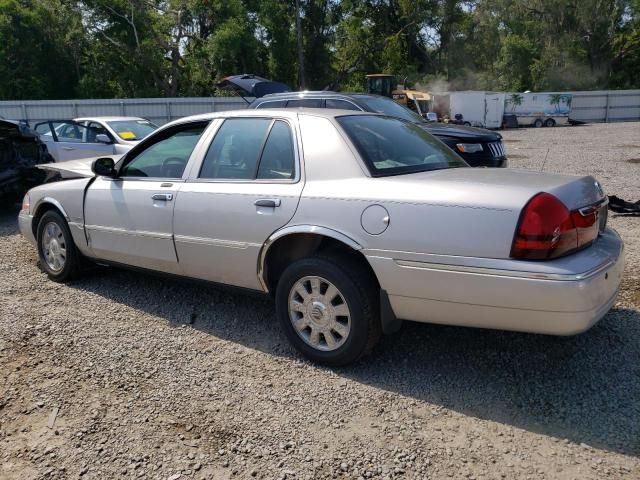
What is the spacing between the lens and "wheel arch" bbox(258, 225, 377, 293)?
11.8 feet

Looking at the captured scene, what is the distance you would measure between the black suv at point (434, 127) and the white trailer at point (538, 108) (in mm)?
28741

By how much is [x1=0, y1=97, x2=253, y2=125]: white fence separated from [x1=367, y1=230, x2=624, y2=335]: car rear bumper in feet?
74.2

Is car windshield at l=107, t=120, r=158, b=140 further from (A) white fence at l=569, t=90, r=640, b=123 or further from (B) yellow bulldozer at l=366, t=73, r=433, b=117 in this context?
(A) white fence at l=569, t=90, r=640, b=123

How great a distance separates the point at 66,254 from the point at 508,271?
13.3 ft

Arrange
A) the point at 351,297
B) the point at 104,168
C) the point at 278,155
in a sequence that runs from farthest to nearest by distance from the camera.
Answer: the point at 104,168 < the point at 278,155 < the point at 351,297

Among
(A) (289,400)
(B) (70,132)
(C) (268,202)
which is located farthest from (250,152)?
(B) (70,132)

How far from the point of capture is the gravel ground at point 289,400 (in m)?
2.85

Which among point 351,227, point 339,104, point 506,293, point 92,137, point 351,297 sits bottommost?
point 351,297

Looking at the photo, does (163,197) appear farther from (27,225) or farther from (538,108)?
(538,108)

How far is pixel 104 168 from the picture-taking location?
4910 mm

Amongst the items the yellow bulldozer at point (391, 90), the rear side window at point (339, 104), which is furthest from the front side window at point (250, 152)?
the yellow bulldozer at point (391, 90)

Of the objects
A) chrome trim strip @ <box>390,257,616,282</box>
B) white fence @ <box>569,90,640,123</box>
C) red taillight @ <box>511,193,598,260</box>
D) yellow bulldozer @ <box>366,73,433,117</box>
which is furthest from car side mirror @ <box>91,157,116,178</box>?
white fence @ <box>569,90,640,123</box>

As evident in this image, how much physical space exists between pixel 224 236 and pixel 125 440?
151cm

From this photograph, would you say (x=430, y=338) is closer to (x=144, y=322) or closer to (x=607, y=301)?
(x=607, y=301)
